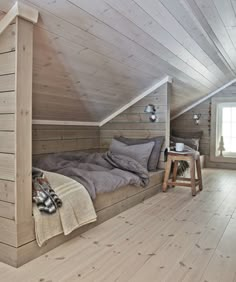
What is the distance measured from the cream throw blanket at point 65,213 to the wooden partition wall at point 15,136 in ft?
0.28

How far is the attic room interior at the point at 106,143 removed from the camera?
1.82m

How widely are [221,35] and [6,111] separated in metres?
2.56

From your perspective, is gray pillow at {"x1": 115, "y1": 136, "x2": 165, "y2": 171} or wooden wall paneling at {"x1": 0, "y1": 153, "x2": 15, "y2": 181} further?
gray pillow at {"x1": 115, "y1": 136, "x2": 165, "y2": 171}

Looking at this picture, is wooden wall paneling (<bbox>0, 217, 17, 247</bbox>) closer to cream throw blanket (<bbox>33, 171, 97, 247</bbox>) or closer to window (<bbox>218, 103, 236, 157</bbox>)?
cream throw blanket (<bbox>33, 171, 97, 247</bbox>)

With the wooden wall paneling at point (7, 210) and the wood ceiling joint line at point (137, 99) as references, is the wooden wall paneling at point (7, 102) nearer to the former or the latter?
the wooden wall paneling at point (7, 210)

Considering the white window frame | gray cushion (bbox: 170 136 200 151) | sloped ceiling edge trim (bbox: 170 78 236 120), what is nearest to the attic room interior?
gray cushion (bbox: 170 136 200 151)

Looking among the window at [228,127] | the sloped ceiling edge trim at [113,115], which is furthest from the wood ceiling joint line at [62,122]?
the window at [228,127]

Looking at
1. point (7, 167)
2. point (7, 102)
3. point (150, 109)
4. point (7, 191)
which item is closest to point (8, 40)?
point (7, 102)

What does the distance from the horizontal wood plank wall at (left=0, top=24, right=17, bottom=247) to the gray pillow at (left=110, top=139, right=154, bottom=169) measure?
2.11 metres

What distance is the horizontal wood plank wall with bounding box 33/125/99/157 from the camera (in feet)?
11.4

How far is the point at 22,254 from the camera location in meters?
1.83

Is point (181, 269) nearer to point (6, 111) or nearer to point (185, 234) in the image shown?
point (185, 234)

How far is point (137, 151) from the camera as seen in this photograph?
3.78m

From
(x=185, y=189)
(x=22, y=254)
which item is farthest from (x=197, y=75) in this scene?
(x=22, y=254)
